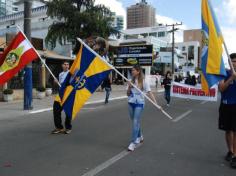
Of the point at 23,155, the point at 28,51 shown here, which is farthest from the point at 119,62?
the point at 23,155

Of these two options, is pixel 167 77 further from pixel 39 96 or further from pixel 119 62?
pixel 119 62

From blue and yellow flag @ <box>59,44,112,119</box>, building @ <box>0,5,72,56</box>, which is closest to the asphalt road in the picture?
blue and yellow flag @ <box>59,44,112,119</box>

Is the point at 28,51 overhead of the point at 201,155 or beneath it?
overhead

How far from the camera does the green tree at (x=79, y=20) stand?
30125mm

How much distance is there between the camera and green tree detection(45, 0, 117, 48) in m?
30.1

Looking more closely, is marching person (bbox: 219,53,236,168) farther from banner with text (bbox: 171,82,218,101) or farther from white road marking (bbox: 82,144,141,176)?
banner with text (bbox: 171,82,218,101)

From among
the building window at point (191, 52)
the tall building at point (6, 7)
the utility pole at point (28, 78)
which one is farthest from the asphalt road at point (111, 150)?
the building window at point (191, 52)

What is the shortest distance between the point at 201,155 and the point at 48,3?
1015 inches

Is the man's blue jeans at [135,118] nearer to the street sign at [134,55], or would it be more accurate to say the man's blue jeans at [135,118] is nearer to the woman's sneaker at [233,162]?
the woman's sneaker at [233,162]

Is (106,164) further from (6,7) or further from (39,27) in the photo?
(6,7)

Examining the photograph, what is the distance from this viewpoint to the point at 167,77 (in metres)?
18.5

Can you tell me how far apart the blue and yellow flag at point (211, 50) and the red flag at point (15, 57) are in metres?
4.60

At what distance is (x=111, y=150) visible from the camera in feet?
24.8

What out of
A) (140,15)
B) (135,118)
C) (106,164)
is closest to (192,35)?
(140,15)
